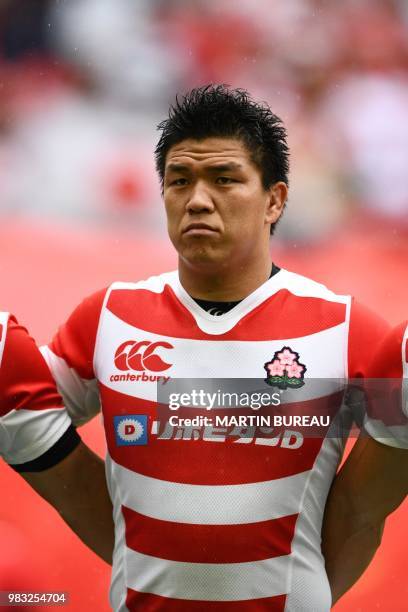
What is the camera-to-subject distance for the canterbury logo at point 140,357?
5.56 ft

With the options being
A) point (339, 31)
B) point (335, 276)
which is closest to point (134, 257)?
point (335, 276)

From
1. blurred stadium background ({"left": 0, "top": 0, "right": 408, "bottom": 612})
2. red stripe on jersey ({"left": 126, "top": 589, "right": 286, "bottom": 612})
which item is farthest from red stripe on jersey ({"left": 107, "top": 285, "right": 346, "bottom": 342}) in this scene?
blurred stadium background ({"left": 0, "top": 0, "right": 408, "bottom": 612})

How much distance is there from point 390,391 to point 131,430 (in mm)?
461

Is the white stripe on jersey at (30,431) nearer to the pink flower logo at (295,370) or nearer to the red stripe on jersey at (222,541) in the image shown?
the red stripe on jersey at (222,541)

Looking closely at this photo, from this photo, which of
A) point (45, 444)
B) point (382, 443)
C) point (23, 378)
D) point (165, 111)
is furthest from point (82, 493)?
point (165, 111)

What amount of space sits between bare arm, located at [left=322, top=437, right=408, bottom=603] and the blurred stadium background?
2.64 m

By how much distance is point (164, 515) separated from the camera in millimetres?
1608

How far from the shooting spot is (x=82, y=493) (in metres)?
1.77

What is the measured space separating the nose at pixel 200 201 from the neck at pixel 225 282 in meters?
0.14

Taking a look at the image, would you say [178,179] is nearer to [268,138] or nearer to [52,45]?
[268,138]

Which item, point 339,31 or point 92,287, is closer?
point 92,287

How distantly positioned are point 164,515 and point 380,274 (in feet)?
9.99

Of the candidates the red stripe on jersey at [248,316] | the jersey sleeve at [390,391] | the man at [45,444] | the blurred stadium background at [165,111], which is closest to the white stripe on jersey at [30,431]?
the man at [45,444]

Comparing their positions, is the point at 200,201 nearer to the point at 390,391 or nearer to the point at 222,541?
the point at 390,391
